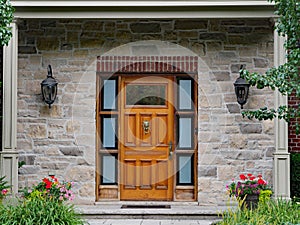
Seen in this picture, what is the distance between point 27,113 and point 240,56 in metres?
3.57

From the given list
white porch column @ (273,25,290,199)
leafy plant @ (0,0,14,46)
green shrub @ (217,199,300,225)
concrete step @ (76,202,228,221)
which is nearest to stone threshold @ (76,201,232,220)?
concrete step @ (76,202,228,221)

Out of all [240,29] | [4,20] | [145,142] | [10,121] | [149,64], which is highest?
[240,29]

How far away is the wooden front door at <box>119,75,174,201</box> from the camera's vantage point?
963 centimetres

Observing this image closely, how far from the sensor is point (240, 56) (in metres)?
9.45

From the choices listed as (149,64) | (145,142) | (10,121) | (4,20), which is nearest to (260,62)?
(149,64)

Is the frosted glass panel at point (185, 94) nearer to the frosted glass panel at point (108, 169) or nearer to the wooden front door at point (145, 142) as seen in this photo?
the wooden front door at point (145, 142)

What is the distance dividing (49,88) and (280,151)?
368cm

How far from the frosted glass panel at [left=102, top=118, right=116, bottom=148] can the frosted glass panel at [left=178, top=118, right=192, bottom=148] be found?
1.10 metres

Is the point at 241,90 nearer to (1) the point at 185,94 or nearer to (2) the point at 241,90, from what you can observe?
(2) the point at 241,90

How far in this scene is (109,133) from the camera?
9695mm

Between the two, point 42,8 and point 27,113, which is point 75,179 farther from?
point 42,8

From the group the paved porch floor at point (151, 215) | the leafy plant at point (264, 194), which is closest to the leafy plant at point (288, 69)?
the leafy plant at point (264, 194)

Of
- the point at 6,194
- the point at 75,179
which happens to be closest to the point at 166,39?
the point at 75,179

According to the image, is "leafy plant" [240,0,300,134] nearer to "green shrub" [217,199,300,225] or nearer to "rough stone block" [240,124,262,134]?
"green shrub" [217,199,300,225]
